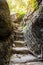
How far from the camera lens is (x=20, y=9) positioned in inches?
364

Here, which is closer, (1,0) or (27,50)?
(1,0)

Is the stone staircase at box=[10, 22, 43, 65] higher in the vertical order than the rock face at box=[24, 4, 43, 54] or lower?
lower

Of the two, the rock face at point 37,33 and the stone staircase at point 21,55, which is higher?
the rock face at point 37,33

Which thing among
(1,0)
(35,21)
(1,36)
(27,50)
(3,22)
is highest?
(1,0)

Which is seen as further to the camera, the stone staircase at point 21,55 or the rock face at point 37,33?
the rock face at point 37,33

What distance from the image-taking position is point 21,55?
4.79 metres

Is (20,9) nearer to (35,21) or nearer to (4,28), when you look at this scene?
(35,21)

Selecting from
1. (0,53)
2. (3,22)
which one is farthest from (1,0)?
(0,53)

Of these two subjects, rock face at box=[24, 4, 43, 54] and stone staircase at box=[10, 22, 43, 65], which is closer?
stone staircase at box=[10, 22, 43, 65]

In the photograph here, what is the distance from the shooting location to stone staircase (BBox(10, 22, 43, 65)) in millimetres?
4053

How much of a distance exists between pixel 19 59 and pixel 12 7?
554 centimetres

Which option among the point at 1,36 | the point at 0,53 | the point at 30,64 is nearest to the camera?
the point at 0,53

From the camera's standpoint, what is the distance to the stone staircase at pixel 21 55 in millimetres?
4053

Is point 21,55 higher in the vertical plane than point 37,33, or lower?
lower
